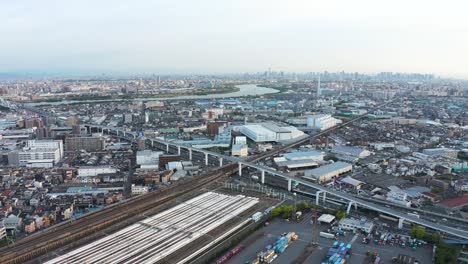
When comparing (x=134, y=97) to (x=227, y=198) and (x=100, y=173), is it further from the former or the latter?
(x=227, y=198)

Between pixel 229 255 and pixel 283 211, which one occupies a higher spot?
pixel 283 211

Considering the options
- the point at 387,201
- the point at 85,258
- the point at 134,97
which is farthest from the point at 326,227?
the point at 134,97

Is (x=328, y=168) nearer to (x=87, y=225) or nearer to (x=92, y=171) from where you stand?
(x=87, y=225)

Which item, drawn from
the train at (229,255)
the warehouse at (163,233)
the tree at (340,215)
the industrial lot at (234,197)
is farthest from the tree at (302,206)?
the train at (229,255)

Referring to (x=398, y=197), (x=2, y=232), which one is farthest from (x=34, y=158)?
(x=398, y=197)

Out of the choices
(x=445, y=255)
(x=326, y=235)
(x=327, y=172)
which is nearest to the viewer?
(x=445, y=255)

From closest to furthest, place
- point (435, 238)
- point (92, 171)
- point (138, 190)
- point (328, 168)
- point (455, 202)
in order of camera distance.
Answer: point (435, 238) < point (455, 202) < point (138, 190) < point (92, 171) < point (328, 168)
